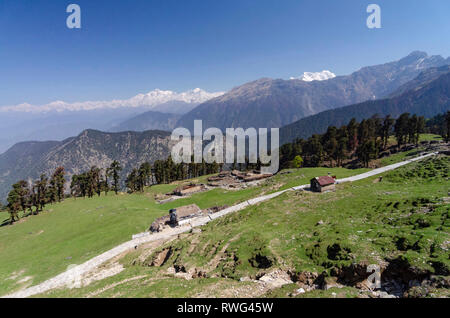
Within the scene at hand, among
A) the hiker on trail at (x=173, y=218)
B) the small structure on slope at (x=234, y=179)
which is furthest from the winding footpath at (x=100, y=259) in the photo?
the small structure on slope at (x=234, y=179)

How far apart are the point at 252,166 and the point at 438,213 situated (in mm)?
113197

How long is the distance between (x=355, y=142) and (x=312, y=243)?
4480 inches

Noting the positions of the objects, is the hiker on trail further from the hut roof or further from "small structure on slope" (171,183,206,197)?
the hut roof

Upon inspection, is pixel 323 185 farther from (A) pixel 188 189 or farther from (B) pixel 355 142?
(B) pixel 355 142

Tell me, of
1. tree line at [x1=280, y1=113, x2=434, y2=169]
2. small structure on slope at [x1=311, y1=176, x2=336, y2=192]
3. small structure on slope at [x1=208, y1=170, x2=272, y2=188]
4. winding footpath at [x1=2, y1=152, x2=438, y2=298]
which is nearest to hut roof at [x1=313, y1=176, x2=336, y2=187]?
small structure on slope at [x1=311, y1=176, x2=336, y2=192]

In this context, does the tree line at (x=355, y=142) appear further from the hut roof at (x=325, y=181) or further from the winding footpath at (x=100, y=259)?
the winding footpath at (x=100, y=259)

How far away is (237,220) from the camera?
41.1m

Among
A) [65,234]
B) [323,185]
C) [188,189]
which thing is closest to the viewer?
[323,185]

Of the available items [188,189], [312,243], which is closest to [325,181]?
[312,243]

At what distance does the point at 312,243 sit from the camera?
23.4m

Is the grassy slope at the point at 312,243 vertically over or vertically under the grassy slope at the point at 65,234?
over

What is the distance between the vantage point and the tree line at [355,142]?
9056 cm

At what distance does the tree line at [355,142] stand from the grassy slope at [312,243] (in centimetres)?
6157
